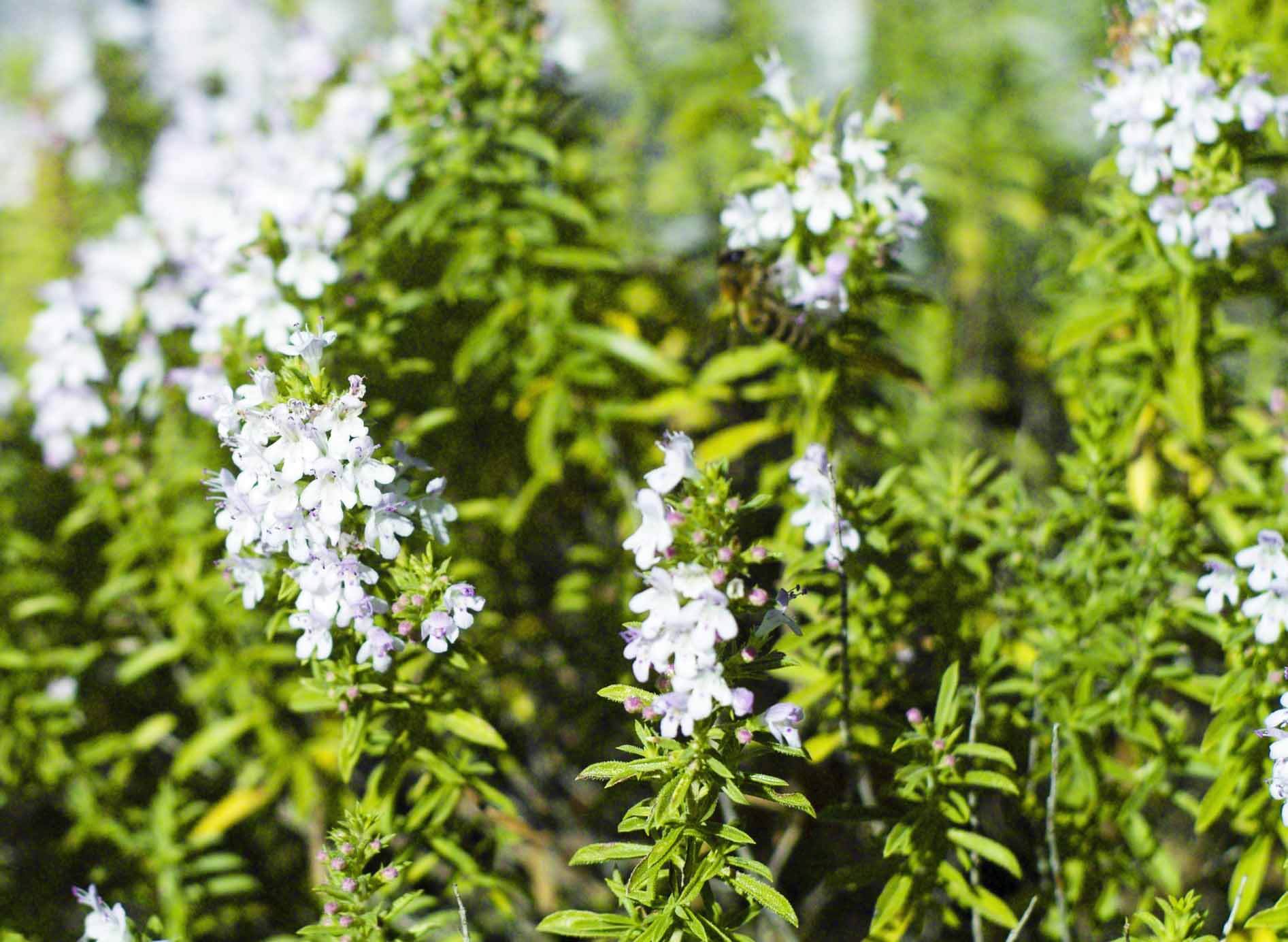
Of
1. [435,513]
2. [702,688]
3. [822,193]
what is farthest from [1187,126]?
[435,513]

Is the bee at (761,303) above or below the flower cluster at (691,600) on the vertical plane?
above

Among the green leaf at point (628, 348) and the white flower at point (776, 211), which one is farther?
the green leaf at point (628, 348)

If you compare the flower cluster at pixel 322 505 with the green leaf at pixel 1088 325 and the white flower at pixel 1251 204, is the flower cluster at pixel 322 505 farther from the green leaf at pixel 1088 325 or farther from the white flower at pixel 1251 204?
the white flower at pixel 1251 204

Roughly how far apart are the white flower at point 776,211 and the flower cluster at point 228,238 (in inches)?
51.0

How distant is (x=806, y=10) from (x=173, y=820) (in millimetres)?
6044

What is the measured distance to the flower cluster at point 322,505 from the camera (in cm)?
216

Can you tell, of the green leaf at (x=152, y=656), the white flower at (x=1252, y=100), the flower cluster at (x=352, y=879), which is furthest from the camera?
the green leaf at (x=152, y=656)

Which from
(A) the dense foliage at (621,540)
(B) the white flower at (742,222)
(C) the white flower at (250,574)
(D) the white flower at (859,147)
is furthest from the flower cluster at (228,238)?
(D) the white flower at (859,147)

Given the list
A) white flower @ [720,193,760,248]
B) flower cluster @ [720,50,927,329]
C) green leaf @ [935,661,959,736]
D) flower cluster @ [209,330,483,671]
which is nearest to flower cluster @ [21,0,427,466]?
flower cluster @ [209,330,483,671]

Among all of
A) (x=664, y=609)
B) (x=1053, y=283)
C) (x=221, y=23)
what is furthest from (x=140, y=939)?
(x=221, y=23)

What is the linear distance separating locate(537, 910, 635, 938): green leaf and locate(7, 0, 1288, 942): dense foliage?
0.01 m

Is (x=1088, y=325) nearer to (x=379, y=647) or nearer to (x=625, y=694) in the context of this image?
(x=625, y=694)

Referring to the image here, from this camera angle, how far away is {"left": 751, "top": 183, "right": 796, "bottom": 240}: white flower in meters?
2.97

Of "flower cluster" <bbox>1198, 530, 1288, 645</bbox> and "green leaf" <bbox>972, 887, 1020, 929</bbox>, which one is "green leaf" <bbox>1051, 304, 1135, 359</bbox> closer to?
"flower cluster" <bbox>1198, 530, 1288, 645</bbox>
